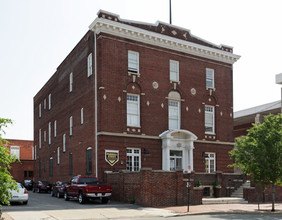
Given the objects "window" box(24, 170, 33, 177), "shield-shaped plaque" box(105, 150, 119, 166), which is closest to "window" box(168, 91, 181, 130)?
"shield-shaped plaque" box(105, 150, 119, 166)

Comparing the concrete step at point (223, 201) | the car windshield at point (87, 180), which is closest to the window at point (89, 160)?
the car windshield at point (87, 180)

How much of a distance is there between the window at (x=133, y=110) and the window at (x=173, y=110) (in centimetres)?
316

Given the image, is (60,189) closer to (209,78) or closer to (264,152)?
(264,152)

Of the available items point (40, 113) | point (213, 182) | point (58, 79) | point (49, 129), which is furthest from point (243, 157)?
point (40, 113)

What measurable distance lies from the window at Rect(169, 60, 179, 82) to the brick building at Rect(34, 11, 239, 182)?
86mm

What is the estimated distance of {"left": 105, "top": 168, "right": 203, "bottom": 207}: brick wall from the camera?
75.6 feet

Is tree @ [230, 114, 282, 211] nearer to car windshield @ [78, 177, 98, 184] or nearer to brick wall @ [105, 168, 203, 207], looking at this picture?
brick wall @ [105, 168, 203, 207]

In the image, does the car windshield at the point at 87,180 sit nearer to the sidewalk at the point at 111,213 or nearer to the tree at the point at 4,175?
the sidewalk at the point at 111,213

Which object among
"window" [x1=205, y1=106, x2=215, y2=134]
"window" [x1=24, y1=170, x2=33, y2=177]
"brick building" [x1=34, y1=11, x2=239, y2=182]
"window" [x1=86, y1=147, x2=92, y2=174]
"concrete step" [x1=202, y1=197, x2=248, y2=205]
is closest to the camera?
"concrete step" [x1=202, y1=197, x2=248, y2=205]

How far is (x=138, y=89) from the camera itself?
31.2m

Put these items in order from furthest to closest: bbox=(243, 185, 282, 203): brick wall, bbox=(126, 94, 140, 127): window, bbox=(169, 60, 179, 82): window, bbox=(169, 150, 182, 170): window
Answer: bbox=(169, 60, 179, 82): window, bbox=(169, 150, 182, 170): window, bbox=(126, 94, 140, 127): window, bbox=(243, 185, 282, 203): brick wall

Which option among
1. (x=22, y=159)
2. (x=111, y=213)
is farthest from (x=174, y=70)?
(x=22, y=159)

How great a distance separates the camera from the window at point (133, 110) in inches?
1204

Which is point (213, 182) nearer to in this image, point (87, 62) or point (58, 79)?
point (87, 62)
